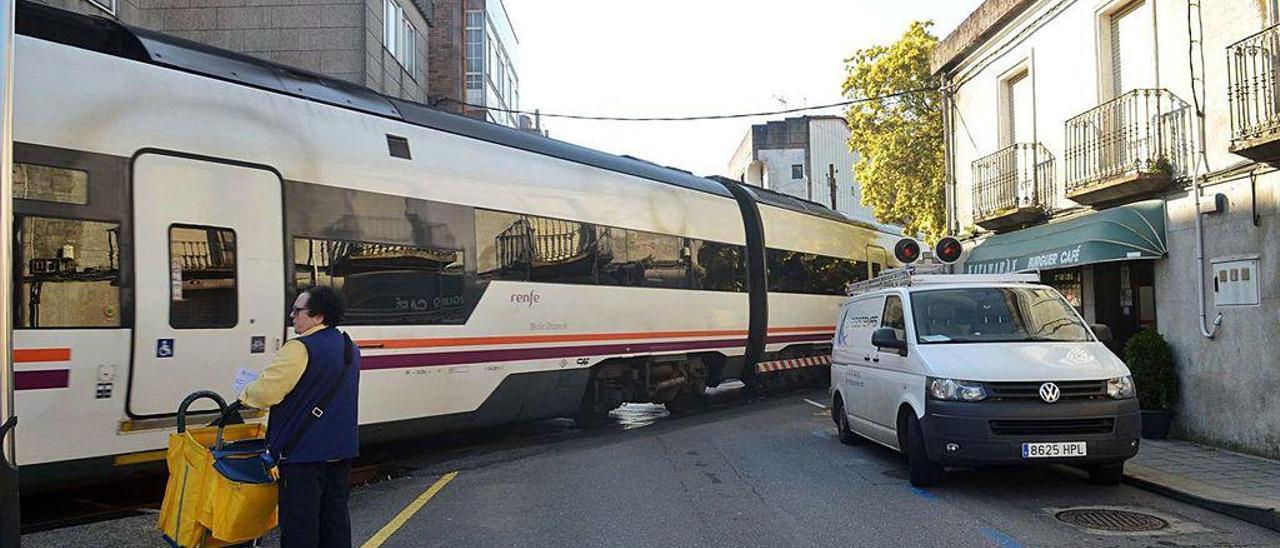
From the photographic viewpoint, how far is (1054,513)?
6871mm

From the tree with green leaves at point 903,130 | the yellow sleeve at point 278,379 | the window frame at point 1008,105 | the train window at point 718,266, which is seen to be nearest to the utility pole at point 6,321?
the yellow sleeve at point 278,379

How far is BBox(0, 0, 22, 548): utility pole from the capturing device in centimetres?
307

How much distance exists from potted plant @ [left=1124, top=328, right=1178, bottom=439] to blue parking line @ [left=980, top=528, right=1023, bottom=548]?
5370 millimetres

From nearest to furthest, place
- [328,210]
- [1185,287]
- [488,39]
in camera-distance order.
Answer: [328,210] < [1185,287] < [488,39]

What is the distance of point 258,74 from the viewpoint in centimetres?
785

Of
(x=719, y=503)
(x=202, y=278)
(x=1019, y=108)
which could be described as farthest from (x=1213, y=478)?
(x=202, y=278)

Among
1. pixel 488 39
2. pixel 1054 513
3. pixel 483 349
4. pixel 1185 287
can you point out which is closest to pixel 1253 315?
pixel 1185 287

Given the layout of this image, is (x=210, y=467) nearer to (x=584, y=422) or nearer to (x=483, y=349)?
(x=483, y=349)

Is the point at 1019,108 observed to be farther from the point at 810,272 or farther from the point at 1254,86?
the point at 1254,86

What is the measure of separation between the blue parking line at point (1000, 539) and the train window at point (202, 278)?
5.57 meters

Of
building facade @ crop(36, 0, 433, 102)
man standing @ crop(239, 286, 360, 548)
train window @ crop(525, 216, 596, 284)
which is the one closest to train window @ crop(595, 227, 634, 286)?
train window @ crop(525, 216, 596, 284)

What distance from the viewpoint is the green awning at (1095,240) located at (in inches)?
431

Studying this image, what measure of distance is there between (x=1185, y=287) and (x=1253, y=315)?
1.14 m

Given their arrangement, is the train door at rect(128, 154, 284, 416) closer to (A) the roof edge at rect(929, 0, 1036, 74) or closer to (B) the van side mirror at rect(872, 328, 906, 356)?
(B) the van side mirror at rect(872, 328, 906, 356)
